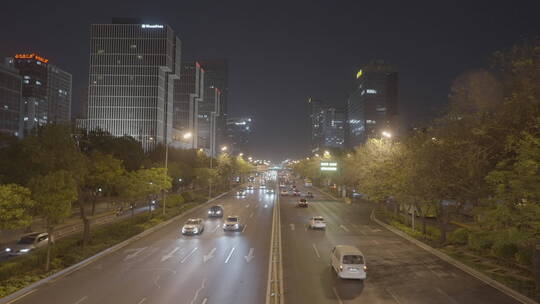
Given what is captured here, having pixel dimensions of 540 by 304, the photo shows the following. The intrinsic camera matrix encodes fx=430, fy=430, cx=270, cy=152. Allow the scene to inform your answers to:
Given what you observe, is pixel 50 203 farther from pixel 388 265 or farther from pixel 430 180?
pixel 430 180

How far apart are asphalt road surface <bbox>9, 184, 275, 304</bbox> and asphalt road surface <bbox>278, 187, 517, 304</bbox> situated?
6.45ft

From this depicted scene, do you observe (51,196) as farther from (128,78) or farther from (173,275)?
(128,78)

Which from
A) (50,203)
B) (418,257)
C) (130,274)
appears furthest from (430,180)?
(50,203)

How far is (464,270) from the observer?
2442 cm

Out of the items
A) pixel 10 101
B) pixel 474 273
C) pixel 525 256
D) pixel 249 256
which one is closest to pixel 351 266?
pixel 474 273

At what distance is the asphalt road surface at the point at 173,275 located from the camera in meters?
18.6

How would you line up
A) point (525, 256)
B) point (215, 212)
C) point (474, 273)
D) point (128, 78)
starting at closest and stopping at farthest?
point (474, 273), point (525, 256), point (215, 212), point (128, 78)

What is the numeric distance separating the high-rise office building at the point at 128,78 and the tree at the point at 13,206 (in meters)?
124

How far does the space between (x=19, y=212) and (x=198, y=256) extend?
35.8 ft

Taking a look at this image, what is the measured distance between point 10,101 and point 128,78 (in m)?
39.6

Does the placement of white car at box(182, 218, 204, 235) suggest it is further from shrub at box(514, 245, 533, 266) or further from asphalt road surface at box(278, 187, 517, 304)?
shrub at box(514, 245, 533, 266)

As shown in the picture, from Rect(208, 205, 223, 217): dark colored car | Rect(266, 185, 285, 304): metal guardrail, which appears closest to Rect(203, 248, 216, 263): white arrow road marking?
Rect(266, 185, 285, 304): metal guardrail

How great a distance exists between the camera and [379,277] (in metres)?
22.5

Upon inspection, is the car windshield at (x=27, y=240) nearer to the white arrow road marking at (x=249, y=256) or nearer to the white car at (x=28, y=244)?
the white car at (x=28, y=244)
